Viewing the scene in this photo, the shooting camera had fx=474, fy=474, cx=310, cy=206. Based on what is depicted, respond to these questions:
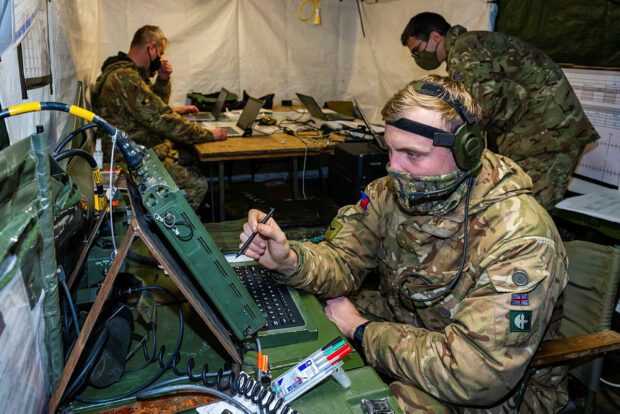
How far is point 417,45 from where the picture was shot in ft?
9.79

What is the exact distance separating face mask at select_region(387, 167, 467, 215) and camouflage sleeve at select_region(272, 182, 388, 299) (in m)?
0.24

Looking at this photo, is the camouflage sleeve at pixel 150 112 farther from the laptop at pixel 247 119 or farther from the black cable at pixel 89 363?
the black cable at pixel 89 363

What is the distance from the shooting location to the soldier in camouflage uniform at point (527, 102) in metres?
2.60

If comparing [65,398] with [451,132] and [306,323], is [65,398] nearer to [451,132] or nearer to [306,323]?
[306,323]

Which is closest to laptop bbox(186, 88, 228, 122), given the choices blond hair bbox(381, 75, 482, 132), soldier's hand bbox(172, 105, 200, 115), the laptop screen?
soldier's hand bbox(172, 105, 200, 115)

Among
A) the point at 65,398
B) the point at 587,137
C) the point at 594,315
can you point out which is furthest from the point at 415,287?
the point at 587,137

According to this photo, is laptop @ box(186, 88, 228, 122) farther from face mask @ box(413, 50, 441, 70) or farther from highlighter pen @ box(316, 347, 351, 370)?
highlighter pen @ box(316, 347, 351, 370)

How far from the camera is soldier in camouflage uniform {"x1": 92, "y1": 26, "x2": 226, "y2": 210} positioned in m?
3.22

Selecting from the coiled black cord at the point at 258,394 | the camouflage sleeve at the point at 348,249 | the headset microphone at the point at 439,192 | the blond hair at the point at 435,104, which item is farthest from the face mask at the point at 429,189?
the coiled black cord at the point at 258,394

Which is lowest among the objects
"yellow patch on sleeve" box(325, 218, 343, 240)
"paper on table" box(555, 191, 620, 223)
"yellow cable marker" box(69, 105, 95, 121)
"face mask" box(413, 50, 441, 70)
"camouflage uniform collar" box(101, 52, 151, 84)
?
"paper on table" box(555, 191, 620, 223)

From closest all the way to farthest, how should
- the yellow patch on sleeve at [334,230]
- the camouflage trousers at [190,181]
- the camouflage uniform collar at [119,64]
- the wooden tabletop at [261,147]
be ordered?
the yellow patch on sleeve at [334,230] < the wooden tabletop at [261,147] < the camouflage uniform collar at [119,64] < the camouflage trousers at [190,181]

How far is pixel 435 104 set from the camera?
1133 millimetres

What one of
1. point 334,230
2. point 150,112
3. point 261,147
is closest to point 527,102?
point 261,147

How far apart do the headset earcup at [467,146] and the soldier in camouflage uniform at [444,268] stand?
4 cm
